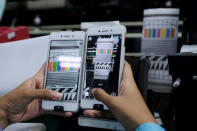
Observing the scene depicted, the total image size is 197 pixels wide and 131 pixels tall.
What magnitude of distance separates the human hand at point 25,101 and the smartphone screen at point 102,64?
10 cm

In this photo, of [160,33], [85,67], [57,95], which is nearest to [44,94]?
[57,95]

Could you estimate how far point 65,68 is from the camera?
72cm

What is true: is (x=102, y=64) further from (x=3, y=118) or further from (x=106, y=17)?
(x=106, y=17)

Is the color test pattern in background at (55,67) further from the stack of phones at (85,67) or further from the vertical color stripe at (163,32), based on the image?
the vertical color stripe at (163,32)

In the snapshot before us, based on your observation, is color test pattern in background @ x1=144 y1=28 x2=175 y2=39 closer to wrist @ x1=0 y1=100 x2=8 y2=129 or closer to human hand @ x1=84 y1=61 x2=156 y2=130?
human hand @ x1=84 y1=61 x2=156 y2=130

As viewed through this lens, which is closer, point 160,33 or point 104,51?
point 104,51

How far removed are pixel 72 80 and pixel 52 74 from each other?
7 cm

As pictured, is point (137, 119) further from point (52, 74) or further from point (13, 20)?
point (13, 20)

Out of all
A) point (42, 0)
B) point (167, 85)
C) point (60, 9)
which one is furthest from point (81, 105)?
point (42, 0)

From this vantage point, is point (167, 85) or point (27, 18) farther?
point (27, 18)

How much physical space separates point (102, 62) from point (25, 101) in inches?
9.5

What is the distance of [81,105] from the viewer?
67 cm

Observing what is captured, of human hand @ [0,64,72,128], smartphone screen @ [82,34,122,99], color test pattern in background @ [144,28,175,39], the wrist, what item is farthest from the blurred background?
the wrist

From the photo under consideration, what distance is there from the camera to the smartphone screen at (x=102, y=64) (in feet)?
2.17
